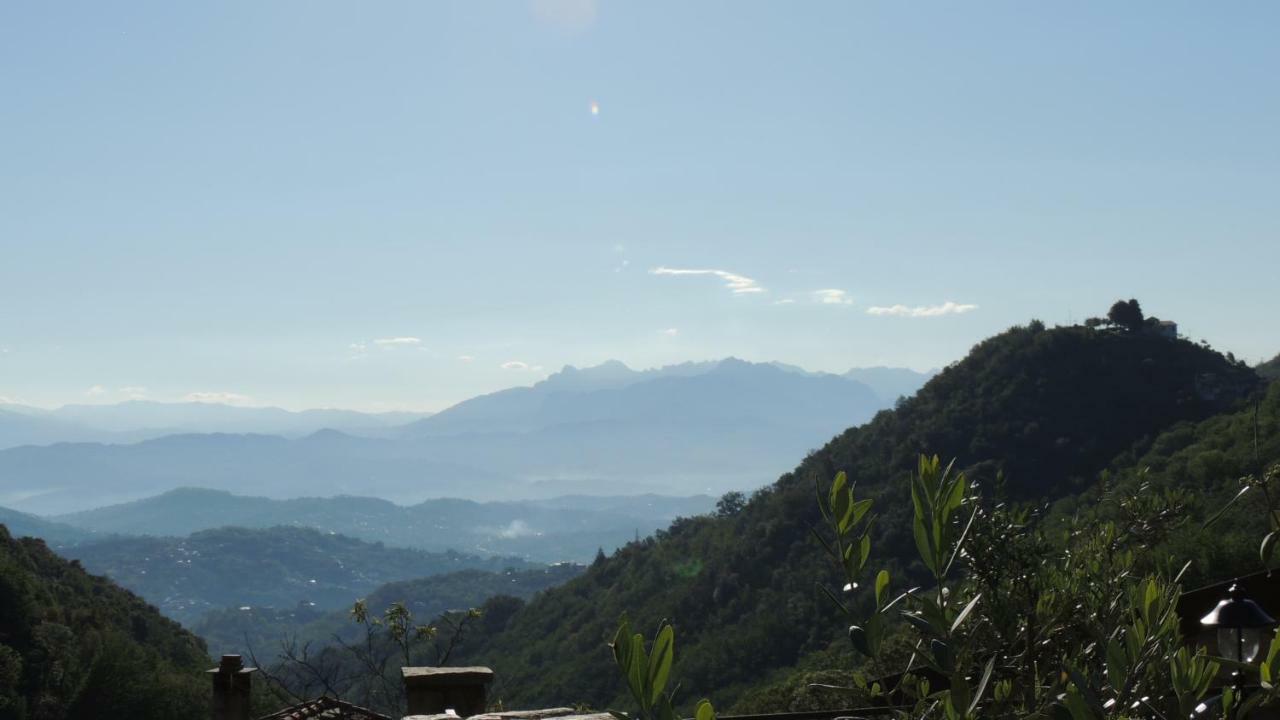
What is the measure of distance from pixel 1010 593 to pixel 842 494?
168 cm

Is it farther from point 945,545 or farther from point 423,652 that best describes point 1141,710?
point 423,652

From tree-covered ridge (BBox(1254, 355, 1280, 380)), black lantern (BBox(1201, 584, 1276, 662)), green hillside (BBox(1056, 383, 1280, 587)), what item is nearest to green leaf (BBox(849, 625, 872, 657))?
black lantern (BBox(1201, 584, 1276, 662))

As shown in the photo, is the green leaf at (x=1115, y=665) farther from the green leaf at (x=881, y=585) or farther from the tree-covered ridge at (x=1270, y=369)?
the tree-covered ridge at (x=1270, y=369)

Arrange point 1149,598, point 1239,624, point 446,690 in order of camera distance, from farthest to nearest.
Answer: point 446,690 < point 1239,624 < point 1149,598

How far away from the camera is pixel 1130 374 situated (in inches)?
1842

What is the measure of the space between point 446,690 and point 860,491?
38.9 m

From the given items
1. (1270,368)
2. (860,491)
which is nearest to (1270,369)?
(1270,368)

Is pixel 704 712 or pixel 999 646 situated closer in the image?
pixel 704 712

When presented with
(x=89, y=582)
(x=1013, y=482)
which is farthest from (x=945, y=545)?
(x=1013, y=482)

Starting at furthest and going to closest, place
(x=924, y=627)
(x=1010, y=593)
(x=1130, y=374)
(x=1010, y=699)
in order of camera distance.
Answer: (x=1130, y=374)
(x=1010, y=593)
(x=1010, y=699)
(x=924, y=627)

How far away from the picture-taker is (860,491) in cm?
4312

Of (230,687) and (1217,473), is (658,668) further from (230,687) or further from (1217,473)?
(1217,473)

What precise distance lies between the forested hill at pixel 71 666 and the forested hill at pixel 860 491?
12317 mm

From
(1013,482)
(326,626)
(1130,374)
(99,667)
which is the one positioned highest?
(1130,374)
